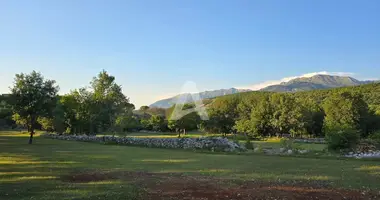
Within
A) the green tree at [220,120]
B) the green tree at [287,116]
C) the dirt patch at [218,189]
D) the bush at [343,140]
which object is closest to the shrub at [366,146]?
the bush at [343,140]

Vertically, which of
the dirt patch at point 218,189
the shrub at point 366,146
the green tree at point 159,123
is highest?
the green tree at point 159,123

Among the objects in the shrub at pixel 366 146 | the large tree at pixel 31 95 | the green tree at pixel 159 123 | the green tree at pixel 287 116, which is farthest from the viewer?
the green tree at pixel 159 123

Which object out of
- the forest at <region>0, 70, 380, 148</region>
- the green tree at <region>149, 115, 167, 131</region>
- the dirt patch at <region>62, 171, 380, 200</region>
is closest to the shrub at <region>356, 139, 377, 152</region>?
the forest at <region>0, 70, 380, 148</region>

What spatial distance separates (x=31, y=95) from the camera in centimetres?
4284

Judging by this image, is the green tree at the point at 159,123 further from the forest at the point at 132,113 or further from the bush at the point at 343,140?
the bush at the point at 343,140

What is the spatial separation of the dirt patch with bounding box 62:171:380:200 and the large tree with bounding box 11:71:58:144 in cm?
3096

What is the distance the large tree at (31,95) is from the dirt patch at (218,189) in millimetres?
30963

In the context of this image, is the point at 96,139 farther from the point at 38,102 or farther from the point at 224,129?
the point at 224,129

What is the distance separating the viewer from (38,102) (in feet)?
142

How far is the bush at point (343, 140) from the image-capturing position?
32.8 m

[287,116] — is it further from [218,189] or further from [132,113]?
[218,189]

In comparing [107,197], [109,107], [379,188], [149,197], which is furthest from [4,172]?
[109,107]

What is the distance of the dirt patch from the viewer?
11453 millimetres

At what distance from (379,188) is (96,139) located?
4481cm
